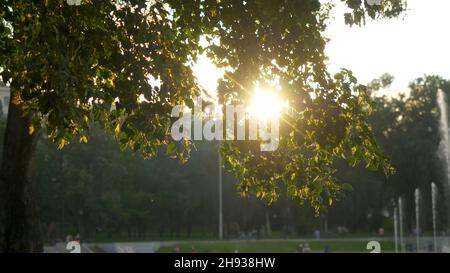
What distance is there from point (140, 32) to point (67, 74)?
4.66ft

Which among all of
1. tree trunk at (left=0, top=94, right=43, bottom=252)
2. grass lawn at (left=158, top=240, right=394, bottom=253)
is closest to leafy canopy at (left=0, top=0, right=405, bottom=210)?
tree trunk at (left=0, top=94, right=43, bottom=252)

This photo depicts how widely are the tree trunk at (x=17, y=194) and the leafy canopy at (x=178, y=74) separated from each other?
326 cm

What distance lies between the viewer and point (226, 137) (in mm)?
11086

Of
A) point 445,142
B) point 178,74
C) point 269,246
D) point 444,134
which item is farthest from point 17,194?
point 444,134

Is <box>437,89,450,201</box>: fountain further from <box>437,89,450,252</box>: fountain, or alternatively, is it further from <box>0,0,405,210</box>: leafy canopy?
<box>0,0,405,210</box>: leafy canopy

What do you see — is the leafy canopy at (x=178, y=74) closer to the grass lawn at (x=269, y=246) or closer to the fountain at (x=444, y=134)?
the grass lawn at (x=269, y=246)

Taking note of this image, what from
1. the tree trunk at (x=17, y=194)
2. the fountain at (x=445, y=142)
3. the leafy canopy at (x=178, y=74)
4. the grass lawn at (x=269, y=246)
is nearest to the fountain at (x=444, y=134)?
the fountain at (x=445, y=142)

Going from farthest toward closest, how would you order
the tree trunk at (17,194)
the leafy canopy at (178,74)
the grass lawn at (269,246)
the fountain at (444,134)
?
the fountain at (444,134) < the grass lawn at (269,246) < the tree trunk at (17,194) < the leafy canopy at (178,74)

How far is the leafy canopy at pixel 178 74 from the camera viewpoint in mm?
9242

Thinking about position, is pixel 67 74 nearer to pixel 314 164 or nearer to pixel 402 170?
pixel 314 164

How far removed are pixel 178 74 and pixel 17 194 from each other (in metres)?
5.69

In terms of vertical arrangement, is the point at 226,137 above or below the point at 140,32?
below

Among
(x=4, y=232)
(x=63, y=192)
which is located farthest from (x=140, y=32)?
(x=63, y=192)
